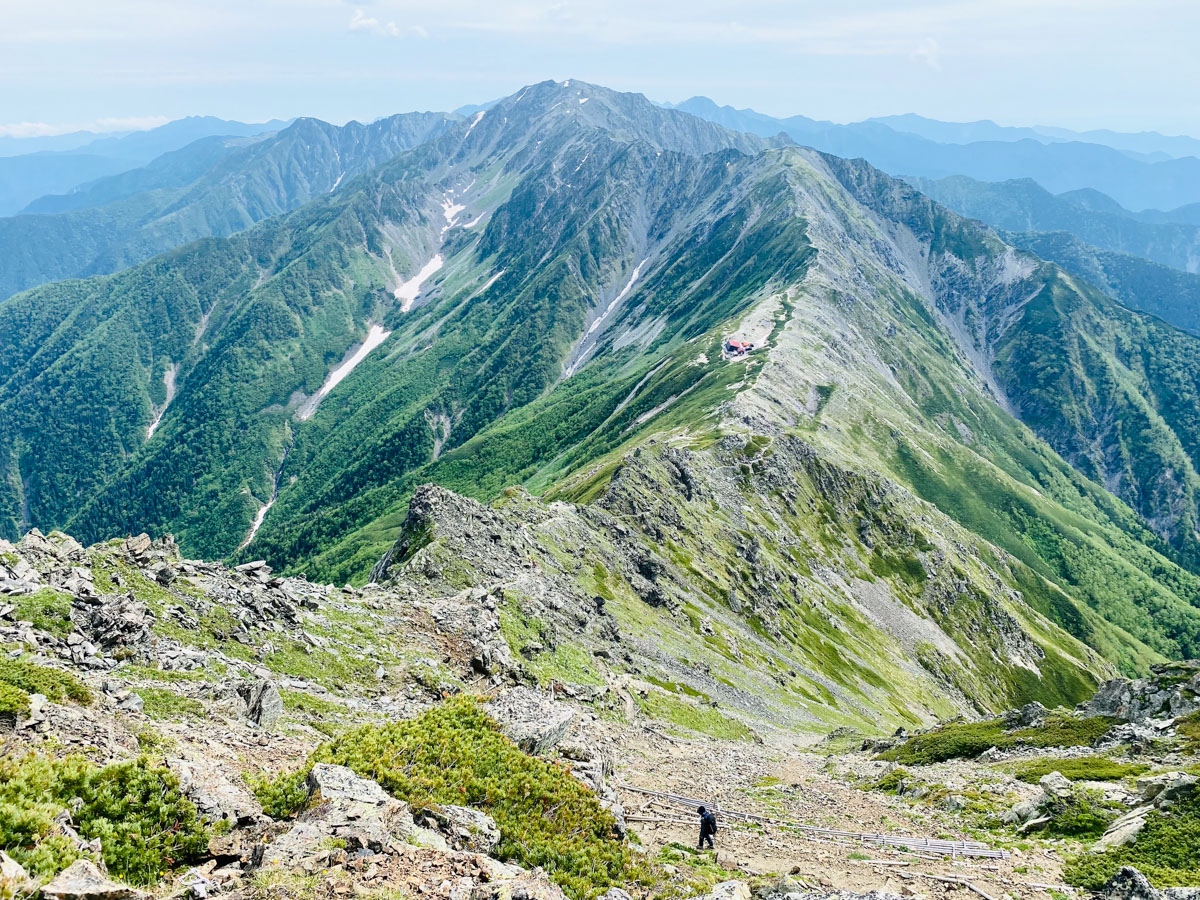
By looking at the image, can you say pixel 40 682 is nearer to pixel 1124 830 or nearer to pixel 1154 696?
pixel 1124 830

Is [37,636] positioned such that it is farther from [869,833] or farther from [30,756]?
[869,833]

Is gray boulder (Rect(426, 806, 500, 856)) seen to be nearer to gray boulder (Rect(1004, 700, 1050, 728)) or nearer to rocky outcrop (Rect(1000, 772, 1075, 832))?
rocky outcrop (Rect(1000, 772, 1075, 832))

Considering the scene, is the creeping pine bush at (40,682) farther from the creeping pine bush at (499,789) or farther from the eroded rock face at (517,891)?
the eroded rock face at (517,891)

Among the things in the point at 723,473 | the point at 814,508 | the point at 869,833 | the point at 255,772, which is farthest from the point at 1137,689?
the point at 814,508

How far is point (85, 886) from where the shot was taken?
16281mm

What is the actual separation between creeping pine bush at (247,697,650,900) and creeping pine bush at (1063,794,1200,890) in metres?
21.2

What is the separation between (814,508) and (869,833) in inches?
5705

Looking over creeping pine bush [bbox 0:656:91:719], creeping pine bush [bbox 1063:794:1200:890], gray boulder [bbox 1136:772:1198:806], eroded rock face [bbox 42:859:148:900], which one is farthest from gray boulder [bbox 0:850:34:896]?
gray boulder [bbox 1136:772:1198:806]

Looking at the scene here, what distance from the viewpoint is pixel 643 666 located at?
269 ft

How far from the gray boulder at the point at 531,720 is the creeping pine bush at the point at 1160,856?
2418cm

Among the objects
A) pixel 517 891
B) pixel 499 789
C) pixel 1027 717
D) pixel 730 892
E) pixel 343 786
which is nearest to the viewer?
pixel 517 891

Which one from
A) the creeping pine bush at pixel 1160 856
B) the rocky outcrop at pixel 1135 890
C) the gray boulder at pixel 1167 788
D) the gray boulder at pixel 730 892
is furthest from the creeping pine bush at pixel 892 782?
the gray boulder at pixel 730 892

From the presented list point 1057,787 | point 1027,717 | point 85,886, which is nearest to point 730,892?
point 85,886

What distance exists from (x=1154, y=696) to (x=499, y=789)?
6461cm
